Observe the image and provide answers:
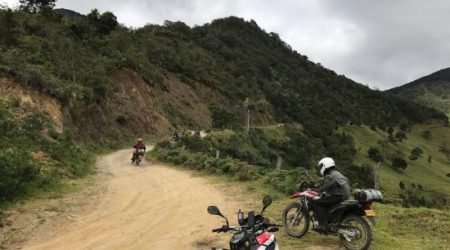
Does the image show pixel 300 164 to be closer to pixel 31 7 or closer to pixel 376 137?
pixel 31 7

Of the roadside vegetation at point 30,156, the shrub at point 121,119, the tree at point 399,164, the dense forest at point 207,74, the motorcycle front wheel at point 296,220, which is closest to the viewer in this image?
the motorcycle front wheel at point 296,220

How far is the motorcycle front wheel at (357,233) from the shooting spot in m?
9.38

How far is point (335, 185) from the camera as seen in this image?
9.96 m

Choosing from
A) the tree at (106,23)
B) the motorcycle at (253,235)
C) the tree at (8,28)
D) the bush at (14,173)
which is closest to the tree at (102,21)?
the tree at (106,23)

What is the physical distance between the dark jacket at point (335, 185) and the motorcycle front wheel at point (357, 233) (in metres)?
0.50

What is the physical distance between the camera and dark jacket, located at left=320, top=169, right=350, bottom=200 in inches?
388

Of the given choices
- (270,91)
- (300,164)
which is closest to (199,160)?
(300,164)

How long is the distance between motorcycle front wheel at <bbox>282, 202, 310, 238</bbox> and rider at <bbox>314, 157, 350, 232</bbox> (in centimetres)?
54

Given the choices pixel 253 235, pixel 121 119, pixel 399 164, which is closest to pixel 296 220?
pixel 253 235

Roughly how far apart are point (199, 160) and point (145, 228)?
13.6 metres

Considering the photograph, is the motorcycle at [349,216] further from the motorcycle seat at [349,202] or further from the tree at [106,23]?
the tree at [106,23]

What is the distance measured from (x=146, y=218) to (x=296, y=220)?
4.46 metres

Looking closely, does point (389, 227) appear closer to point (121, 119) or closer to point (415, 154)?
point (121, 119)

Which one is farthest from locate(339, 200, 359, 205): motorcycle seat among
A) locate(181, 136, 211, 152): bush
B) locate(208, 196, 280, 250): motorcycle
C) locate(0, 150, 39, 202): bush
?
locate(181, 136, 211, 152): bush
